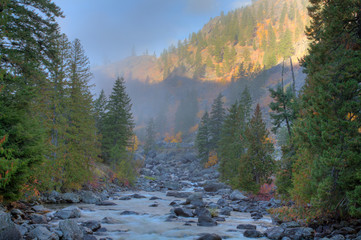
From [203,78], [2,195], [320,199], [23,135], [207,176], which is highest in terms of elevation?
[203,78]

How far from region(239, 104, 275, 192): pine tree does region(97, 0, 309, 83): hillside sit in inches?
3599

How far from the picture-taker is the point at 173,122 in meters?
128

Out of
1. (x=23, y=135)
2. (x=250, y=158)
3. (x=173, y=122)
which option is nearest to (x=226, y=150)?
(x=250, y=158)

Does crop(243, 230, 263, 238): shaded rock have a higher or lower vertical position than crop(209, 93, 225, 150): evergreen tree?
lower

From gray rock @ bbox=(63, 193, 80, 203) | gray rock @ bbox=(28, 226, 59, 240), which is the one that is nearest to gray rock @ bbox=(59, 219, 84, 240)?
gray rock @ bbox=(28, 226, 59, 240)

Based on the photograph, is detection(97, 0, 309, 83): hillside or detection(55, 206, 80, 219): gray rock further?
detection(97, 0, 309, 83): hillside

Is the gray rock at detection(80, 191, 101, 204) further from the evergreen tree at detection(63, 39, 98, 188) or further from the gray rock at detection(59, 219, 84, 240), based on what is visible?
the gray rock at detection(59, 219, 84, 240)

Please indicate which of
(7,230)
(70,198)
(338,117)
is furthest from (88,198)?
(338,117)

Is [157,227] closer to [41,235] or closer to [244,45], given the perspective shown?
[41,235]

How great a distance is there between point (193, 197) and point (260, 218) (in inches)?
252

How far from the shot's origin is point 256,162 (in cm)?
2286

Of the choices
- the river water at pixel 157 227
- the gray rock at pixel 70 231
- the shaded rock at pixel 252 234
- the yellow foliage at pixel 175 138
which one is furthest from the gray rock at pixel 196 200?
the yellow foliage at pixel 175 138

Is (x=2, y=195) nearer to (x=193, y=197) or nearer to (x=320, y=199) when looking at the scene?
(x=320, y=199)

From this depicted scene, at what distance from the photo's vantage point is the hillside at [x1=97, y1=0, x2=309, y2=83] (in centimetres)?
11625
